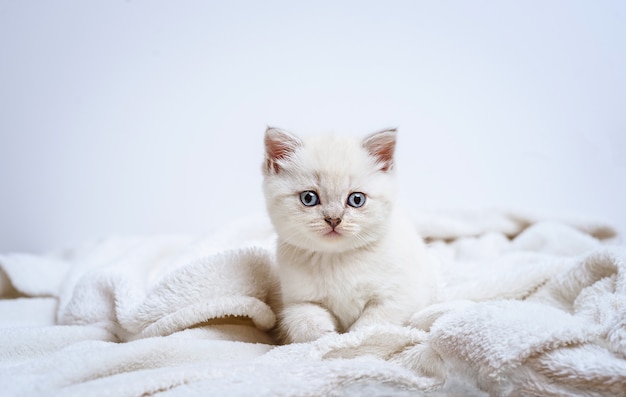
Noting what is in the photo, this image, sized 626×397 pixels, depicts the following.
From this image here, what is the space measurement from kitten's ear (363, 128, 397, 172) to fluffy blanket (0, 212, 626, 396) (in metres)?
0.32

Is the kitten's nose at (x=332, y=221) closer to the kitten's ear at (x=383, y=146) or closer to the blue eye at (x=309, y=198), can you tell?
the blue eye at (x=309, y=198)

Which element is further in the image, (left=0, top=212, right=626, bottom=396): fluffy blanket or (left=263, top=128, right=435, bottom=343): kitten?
(left=263, top=128, right=435, bottom=343): kitten

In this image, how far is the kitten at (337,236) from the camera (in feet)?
3.35

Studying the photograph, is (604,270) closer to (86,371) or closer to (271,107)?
(86,371)

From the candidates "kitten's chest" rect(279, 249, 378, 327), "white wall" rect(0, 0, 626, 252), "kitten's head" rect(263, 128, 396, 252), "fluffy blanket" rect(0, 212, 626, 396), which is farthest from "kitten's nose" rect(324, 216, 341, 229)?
"white wall" rect(0, 0, 626, 252)

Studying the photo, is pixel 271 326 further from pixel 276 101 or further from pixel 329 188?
pixel 276 101

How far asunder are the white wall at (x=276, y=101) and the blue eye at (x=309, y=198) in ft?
3.07

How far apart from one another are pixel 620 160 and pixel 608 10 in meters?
0.54

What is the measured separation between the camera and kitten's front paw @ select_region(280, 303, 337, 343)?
1.00m

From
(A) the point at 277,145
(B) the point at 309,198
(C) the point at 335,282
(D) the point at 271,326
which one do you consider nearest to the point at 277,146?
(A) the point at 277,145

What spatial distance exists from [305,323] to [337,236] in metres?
0.19

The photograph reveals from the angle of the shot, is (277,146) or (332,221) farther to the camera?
(277,146)

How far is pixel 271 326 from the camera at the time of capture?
1.18m

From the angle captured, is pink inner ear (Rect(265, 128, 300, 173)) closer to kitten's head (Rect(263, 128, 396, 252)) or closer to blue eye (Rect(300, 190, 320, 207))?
kitten's head (Rect(263, 128, 396, 252))
